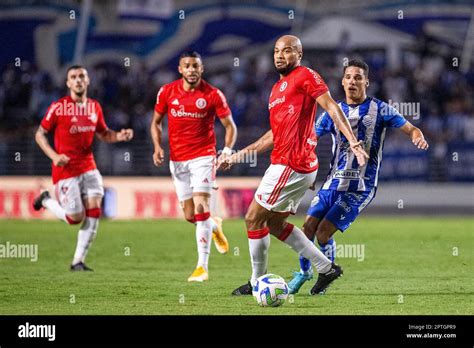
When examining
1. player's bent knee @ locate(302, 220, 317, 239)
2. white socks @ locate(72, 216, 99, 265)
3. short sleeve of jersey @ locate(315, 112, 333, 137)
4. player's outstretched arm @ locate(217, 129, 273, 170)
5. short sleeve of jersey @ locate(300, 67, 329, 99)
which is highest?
short sleeve of jersey @ locate(300, 67, 329, 99)

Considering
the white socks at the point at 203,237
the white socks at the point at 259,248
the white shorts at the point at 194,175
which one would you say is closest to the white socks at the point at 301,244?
the white socks at the point at 259,248

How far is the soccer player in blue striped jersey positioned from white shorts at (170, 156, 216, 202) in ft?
5.98

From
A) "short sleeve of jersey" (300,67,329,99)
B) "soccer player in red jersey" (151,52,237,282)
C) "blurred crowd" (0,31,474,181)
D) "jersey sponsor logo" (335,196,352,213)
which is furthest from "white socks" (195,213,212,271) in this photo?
"blurred crowd" (0,31,474,181)

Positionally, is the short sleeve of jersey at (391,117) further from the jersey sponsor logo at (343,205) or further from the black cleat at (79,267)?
the black cleat at (79,267)

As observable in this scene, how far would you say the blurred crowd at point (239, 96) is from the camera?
964 inches

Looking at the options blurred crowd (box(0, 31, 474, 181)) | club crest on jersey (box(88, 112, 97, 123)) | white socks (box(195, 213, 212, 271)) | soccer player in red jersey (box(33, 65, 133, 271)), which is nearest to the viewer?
white socks (box(195, 213, 212, 271))

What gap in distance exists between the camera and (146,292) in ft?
36.1

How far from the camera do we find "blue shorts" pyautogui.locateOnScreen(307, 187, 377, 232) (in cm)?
1078

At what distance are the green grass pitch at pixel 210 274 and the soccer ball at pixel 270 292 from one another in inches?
3.9

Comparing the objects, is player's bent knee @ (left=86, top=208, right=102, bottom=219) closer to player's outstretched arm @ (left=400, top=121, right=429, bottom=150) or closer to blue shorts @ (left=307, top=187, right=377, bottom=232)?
blue shorts @ (left=307, top=187, right=377, bottom=232)

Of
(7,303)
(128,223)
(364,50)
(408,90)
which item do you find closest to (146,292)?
(7,303)

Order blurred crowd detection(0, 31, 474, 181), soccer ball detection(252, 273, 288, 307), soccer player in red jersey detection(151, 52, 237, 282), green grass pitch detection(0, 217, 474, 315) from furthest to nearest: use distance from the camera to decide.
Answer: blurred crowd detection(0, 31, 474, 181) → soccer player in red jersey detection(151, 52, 237, 282) → green grass pitch detection(0, 217, 474, 315) → soccer ball detection(252, 273, 288, 307)
